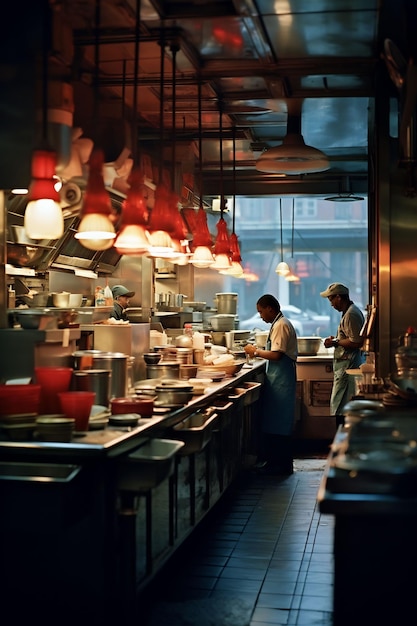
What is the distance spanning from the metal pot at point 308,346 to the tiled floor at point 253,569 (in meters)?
3.10

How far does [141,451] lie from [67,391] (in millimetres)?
560

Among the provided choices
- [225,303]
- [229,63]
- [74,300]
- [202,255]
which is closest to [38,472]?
[202,255]

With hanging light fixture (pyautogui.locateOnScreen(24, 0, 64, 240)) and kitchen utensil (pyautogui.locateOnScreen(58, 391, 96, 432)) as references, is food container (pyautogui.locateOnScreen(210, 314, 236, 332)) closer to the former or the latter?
kitchen utensil (pyautogui.locateOnScreen(58, 391, 96, 432))

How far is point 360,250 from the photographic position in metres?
18.1

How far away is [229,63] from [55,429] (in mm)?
3257

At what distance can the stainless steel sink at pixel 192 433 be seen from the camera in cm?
519

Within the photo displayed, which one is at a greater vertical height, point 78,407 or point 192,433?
point 78,407

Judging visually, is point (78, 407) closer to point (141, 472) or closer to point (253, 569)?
point (141, 472)

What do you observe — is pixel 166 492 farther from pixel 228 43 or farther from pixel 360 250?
pixel 360 250

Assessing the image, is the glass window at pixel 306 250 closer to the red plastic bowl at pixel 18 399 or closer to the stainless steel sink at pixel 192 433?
the stainless steel sink at pixel 192 433

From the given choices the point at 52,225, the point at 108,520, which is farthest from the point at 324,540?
the point at 52,225

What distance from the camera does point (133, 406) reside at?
4.79 metres

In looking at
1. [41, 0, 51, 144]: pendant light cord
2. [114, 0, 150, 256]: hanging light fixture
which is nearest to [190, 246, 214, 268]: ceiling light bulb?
[114, 0, 150, 256]: hanging light fixture

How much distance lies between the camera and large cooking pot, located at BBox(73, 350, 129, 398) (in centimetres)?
508
